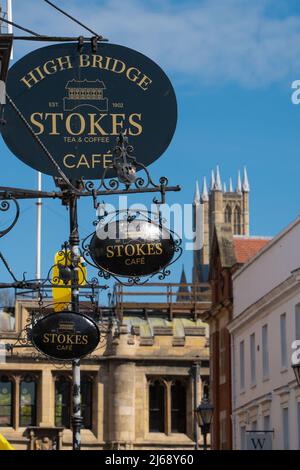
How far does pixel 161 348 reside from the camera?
7375cm

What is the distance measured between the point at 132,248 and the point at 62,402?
6116 cm

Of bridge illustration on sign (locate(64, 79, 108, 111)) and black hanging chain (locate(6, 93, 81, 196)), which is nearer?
black hanging chain (locate(6, 93, 81, 196))

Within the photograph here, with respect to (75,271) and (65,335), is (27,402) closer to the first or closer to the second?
(75,271)

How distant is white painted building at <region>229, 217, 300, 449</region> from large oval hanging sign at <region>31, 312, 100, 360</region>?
82.9 feet

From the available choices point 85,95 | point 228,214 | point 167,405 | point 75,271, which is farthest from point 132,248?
point 228,214

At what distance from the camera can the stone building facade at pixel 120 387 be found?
72.6 metres

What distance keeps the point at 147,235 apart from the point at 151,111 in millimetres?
1211

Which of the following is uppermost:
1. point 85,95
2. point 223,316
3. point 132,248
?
point 223,316

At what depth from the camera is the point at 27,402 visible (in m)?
73.2

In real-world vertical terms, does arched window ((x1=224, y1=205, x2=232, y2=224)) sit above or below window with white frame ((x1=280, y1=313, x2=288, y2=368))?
above

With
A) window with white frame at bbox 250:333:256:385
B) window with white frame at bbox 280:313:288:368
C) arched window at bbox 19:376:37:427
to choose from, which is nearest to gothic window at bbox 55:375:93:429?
arched window at bbox 19:376:37:427

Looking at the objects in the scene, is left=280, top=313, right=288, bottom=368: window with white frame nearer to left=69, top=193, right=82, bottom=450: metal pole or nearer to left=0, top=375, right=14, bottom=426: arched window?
left=69, top=193, right=82, bottom=450: metal pole

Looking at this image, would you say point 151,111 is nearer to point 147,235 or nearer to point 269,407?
point 147,235

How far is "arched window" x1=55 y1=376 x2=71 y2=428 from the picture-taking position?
73.1 meters
